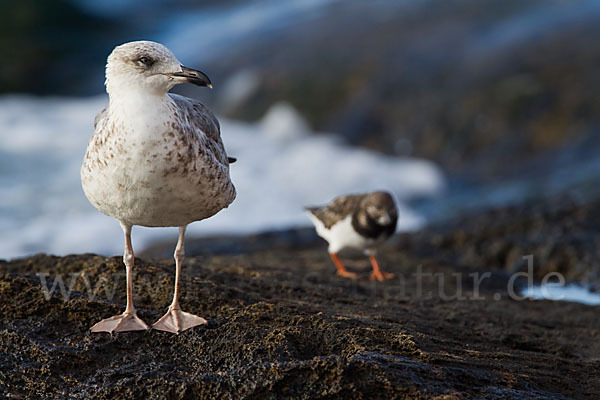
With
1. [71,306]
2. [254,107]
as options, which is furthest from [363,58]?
[71,306]

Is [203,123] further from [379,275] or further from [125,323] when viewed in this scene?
[379,275]

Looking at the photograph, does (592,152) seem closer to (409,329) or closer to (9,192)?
(409,329)

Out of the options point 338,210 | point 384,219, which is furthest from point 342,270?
point 338,210

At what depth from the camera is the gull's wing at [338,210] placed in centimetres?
798

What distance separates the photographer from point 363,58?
1695 centimetres

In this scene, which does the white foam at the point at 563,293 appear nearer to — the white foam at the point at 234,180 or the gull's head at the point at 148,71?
the gull's head at the point at 148,71

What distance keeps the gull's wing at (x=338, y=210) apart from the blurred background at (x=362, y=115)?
10.3 feet

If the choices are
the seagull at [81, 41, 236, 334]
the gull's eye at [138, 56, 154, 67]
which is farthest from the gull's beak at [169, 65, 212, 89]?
the gull's eye at [138, 56, 154, 67]

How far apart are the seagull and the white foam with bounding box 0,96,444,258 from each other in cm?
739

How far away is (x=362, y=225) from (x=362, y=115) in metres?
8.30

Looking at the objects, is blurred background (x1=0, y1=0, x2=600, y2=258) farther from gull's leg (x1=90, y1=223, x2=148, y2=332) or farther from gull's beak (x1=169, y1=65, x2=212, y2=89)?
gull's leg (x1=90, y1=223, x2=148, y2=332)

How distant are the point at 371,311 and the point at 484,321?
2.97 feet

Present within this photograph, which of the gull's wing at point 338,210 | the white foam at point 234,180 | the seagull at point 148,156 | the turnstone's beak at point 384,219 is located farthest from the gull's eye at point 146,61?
the white foam at point 234,180

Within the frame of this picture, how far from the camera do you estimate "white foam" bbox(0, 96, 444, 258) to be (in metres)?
12.2
